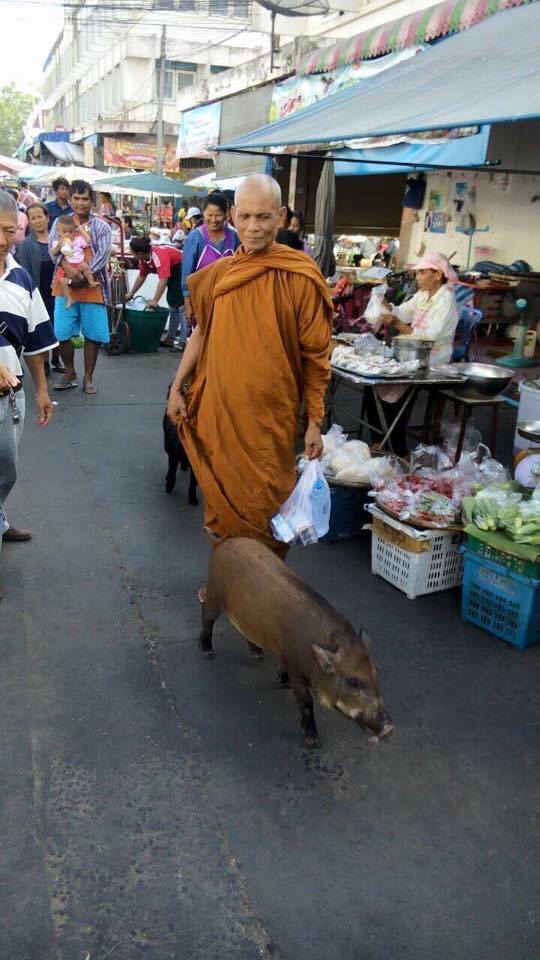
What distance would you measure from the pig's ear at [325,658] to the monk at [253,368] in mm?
907

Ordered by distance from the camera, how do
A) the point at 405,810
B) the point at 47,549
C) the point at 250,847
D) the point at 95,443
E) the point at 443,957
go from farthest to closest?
the point at 95,443 < the point at 47,549 < the point at 405,810 < the point at 250,847 < the point at 443,957

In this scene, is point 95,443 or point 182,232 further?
point 182,232

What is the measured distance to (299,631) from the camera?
2.46m

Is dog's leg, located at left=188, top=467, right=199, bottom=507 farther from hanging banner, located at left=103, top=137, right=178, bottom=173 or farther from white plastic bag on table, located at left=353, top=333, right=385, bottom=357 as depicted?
hanging banner, located at left=103, top=137, right=178, bottom=173

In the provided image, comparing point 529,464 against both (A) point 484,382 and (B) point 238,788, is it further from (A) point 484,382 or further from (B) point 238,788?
(B) point 238,788

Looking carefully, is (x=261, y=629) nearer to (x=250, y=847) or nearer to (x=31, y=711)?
(x=250, y=847)

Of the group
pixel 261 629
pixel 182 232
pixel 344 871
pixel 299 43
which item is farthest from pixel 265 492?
pixel 182 232

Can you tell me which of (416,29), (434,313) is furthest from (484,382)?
(416,29)

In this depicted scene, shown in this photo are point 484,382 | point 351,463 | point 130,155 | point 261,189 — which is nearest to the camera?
point 261,189

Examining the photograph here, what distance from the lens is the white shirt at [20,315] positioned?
318cm

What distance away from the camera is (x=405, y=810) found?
2.34 metres

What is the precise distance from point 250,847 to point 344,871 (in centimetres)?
29

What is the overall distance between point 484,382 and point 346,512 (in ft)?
4.36

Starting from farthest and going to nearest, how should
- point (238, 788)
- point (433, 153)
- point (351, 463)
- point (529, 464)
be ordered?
point (433, 153) → point (351, 463) → point (529, 464) → point (238, 788)
